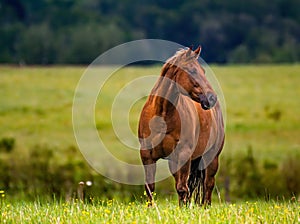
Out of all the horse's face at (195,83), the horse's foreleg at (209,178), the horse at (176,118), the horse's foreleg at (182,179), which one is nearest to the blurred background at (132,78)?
the horse's foreleg at (182,179)

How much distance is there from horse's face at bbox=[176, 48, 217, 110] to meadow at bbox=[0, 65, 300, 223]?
1250mm

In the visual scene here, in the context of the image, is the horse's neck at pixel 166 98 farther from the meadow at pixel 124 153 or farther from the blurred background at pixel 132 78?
the blurred background at pixel 132 78

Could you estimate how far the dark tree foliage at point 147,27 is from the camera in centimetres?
6294

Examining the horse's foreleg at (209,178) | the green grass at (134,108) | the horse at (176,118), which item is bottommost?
the green grass at (134,108)

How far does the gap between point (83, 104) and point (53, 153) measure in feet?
31.7

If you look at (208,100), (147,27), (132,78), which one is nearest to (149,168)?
(208,100)

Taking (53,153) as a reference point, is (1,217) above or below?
above

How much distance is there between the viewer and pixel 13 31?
66.0 m

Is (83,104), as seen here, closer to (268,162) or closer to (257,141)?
(257,141)

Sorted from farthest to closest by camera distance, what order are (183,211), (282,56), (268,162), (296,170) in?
(282,56) → (268,162) → (296,170) → (183,211)

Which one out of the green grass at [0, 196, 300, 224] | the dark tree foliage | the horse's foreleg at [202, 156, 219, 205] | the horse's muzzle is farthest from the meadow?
the dark tree foliage

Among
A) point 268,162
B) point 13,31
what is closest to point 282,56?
point 13,31

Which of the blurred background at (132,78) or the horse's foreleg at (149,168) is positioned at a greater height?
the horse's foreleg at (149,168)

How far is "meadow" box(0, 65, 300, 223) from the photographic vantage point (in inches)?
300
